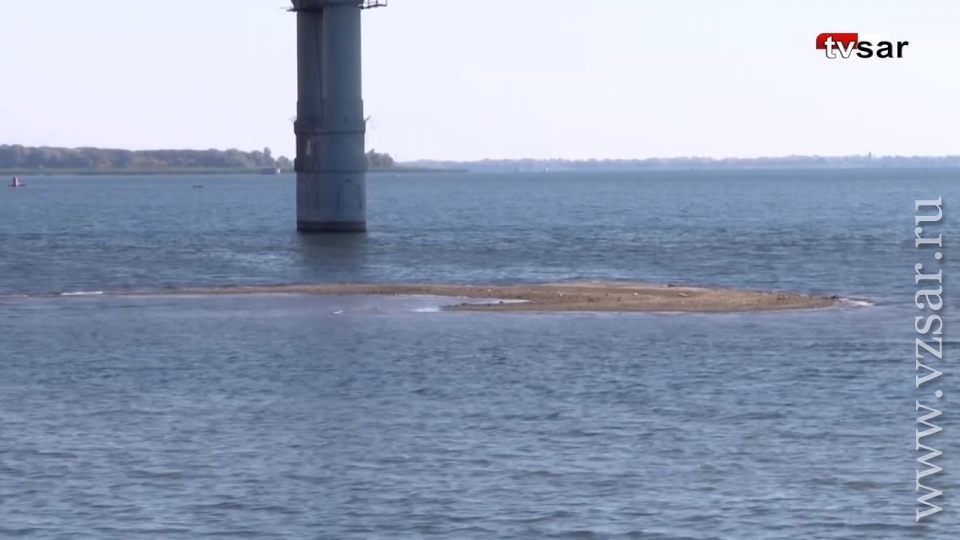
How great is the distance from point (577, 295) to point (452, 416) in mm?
20652

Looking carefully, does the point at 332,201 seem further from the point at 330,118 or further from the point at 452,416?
the point at 452,416

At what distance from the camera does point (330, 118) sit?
75250 mm

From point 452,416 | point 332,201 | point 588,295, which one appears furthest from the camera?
point 332,201

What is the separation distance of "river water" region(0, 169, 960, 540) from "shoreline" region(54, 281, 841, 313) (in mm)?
1366

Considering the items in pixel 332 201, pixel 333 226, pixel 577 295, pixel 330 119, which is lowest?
pixel 577 295

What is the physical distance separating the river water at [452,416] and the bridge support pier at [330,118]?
1852cm

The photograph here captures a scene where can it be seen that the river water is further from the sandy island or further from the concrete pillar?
the concrete pillar

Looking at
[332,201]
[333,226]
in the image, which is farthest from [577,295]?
[333,226]

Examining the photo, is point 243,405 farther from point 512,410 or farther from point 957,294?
point 957,294

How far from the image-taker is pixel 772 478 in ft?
72.6

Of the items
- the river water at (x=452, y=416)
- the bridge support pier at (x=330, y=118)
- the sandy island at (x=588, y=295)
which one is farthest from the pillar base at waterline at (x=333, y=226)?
the sandy island at (x=588, y=295)

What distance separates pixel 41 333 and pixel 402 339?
868cm

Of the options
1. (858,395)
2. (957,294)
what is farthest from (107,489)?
(957,294)

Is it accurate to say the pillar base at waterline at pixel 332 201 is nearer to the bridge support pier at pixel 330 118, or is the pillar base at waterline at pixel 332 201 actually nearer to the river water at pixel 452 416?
the bridge support pier at pixel 330 118
